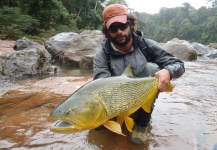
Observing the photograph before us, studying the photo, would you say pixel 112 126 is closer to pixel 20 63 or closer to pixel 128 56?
pixel 128 56

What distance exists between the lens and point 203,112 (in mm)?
3732

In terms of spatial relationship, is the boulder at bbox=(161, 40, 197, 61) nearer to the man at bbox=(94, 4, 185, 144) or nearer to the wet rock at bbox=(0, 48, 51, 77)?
the wet rock at bbox=(0, 48, 51, 77)

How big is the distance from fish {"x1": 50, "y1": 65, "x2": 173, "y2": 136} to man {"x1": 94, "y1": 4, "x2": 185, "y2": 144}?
554 mm

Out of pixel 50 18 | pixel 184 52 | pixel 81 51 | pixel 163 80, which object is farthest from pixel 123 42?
pixel 50 18

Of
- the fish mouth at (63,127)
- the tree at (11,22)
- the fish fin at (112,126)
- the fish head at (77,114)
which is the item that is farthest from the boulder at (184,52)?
the fish mouth at (63,127)

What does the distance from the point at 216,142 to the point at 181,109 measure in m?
1.22

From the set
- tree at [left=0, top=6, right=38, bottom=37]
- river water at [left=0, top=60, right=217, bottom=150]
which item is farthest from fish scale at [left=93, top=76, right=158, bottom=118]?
tree at [left=0, top=6, right=38, bottom=37]

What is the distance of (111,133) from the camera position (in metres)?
3.04

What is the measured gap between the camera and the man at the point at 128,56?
287cm

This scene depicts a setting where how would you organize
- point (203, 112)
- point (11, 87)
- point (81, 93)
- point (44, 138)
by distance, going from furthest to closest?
1. point (11, 87)
2. point (203, 112)
3. point (44, 138)
4. point (81, 93)

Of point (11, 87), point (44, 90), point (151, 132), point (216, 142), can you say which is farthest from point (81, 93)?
point (11, 87)

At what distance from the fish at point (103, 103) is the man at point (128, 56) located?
55cm

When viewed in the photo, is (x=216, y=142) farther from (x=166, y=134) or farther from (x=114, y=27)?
(x=114, y=27)

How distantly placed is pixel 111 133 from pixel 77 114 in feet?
4.54
